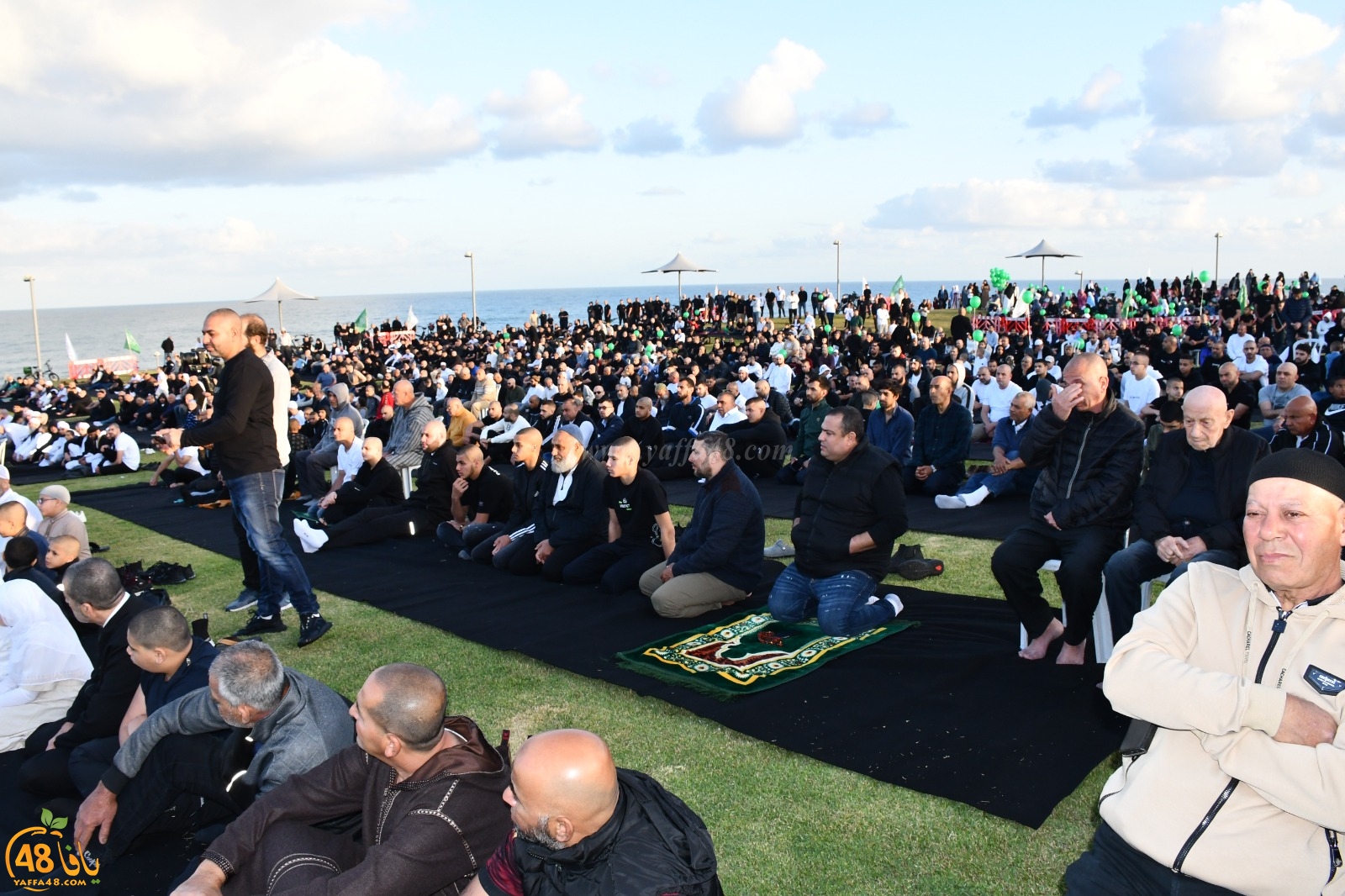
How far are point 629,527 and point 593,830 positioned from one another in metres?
4.96

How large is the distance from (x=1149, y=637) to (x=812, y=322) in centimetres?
2700

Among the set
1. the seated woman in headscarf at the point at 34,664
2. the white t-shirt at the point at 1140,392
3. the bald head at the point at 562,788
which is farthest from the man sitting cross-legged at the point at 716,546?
the white t-shirt at the point at 1140,392

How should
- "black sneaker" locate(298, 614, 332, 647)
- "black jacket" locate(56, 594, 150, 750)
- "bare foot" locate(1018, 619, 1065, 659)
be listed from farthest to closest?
"black sneaker" locate(298, 614, 332, 647) → "bare foot" locate(1018, 619, 1065, 659) → "black jacket" locate(56, 594, 150, 750)

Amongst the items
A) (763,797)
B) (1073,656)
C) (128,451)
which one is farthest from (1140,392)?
(128,451)

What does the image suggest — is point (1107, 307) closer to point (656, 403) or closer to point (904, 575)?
point (656, 403)

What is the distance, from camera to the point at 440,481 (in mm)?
9289

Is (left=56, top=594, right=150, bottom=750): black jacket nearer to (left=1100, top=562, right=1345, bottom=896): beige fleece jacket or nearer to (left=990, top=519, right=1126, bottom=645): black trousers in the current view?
(left=1100, top=562, right=1345, bottom=896): beige fleece jacket

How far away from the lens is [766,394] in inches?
504

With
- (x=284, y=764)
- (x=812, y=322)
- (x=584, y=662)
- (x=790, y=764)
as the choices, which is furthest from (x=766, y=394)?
(x=812, y=322)

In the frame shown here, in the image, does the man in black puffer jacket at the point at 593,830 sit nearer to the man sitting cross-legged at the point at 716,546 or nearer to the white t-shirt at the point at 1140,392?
the man sitting cross-legged at the point at 716,546

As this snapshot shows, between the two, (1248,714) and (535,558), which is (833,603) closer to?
(535,558)

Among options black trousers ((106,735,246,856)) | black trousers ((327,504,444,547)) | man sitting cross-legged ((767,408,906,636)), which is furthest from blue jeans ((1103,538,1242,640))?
black trousers ((327,504,444,547))

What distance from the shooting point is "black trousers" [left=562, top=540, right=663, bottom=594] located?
6.86m

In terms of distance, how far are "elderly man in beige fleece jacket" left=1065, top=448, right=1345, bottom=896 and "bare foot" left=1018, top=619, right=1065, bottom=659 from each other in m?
2.76
